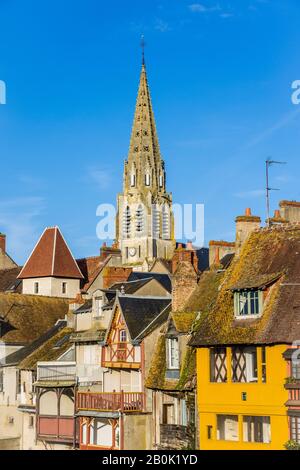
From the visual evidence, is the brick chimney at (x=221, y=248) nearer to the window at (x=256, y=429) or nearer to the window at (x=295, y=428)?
the window at (x=256, y=429)

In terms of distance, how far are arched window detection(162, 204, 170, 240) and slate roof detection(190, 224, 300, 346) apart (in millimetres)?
128544

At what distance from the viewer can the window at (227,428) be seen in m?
37.5

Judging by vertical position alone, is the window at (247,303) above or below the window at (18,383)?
above

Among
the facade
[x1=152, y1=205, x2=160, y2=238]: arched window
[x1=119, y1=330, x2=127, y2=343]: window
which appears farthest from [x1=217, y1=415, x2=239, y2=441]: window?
[x1=152, y1=205, x2=160, y2=238]: arched window

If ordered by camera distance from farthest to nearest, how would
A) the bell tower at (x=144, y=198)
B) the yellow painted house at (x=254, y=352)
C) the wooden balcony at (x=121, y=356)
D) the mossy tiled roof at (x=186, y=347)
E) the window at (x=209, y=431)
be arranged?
the bell tower at (x=144, y=198), the wooden balcony at (x=121, y=356), the mossy tiled roof at (x=186, y=347), the window at (x=209, y=431), the yellow painted house at (x=254, y=352)

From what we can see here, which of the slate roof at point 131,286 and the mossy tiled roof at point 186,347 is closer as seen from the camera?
the mossy tiled roof at point 186,347

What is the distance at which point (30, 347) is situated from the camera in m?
54.3

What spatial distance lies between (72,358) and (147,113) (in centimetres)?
12161

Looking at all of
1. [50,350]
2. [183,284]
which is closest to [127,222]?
[50,350]

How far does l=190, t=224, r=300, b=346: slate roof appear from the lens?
1361 inches

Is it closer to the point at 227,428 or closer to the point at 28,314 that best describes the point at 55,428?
the point at 227,428

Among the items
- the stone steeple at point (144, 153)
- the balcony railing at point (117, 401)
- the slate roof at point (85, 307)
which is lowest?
the balcony railing at point (117, 401)

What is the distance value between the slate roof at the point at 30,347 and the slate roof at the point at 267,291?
55.5 ft

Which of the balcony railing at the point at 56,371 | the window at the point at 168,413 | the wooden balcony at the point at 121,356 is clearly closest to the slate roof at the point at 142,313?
the wooden balcony at the point at 121,356
